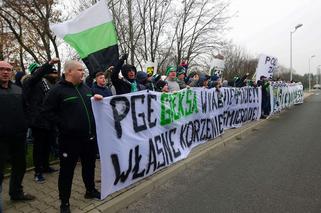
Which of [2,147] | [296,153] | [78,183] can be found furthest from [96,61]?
[296,153]

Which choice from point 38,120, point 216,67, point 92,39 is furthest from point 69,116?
point 216,67

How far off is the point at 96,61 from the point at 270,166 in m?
3.89

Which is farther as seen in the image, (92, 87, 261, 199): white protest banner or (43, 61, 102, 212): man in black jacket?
(92, 87, 261, 199): white protest banner

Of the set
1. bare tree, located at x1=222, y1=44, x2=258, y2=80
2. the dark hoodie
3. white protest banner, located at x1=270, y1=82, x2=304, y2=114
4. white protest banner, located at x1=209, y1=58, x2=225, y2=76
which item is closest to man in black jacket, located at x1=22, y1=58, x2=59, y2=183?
the dark hoodie

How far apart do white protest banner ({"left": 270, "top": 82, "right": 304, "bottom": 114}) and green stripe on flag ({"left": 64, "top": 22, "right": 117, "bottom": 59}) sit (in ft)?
37.7

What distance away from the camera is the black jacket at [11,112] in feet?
12.8

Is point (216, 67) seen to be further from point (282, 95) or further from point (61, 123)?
point (61, 123)

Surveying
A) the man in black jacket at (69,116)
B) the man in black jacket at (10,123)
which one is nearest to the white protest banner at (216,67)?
the man in black jacket at (69,116)

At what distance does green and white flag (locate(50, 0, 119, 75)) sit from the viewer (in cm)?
454

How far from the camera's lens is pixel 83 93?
4.07 meters

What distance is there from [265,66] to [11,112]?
39.5 feet

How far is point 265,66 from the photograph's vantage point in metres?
14.1

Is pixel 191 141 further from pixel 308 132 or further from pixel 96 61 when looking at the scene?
pixel 308 132

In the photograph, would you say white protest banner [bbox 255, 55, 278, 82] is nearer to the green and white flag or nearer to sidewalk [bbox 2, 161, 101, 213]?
the green and white flag
